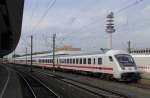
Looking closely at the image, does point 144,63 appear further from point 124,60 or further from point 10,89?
point 10,89

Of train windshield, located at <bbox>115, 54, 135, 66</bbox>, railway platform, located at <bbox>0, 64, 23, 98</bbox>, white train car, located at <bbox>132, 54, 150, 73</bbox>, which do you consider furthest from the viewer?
white train car, located at <bbox>132, 54, 150, 73</bbox>

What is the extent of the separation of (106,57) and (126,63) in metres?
2.53

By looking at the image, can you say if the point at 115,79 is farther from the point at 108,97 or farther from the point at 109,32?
the point at 109,32

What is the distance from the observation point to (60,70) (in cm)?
5244

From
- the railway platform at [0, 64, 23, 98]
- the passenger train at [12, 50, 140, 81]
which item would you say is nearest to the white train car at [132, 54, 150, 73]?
the passenger train at [12, 50, 140, 81]

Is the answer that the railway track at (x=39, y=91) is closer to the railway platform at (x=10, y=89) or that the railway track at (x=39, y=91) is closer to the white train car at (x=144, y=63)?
the railway platform at (x=10, y=89)

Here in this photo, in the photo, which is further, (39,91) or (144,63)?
(144,63)

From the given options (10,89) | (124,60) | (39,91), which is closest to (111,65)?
(124,60)

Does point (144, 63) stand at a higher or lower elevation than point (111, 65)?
higher

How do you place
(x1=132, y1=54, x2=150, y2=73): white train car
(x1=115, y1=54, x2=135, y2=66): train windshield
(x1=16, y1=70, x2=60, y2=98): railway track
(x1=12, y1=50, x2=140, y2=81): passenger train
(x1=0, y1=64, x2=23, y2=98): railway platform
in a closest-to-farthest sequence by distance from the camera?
(x1=16, y1=70, x2=60, y2=98): railway track → (x1=0, y1=64, x2=23, y2=98): railway platform → (x1=12, y1=50, x2=140, y2=81): passenger train → (x1=115, y1=54, x2=135, y2=66): train windshield → (x1=132, y1=54, x2=150, y2=73): white train car

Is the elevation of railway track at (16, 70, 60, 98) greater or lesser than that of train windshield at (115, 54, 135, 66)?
lesser

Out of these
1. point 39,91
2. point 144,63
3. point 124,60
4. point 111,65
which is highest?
point 124,60

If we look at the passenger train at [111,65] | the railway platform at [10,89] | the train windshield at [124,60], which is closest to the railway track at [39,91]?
the railway platform at [10,89]

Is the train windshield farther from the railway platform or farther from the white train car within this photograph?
the railway platform
